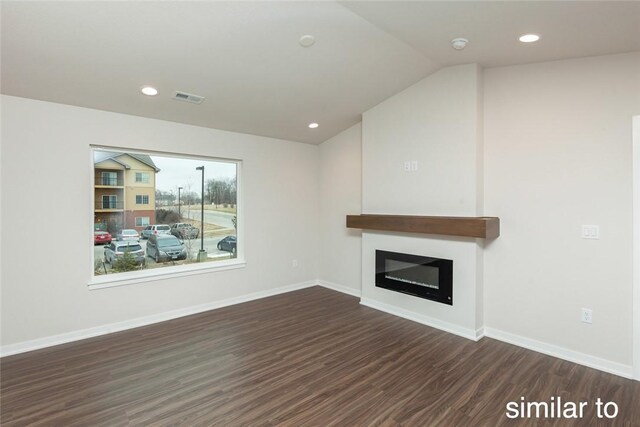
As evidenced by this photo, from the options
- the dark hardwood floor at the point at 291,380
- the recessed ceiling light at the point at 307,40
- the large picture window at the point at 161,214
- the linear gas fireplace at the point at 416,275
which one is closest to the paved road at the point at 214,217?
the large picture window at the point at 161,214

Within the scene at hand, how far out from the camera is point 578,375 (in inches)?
107

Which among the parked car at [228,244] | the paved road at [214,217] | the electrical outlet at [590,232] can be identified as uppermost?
the paved road at [214,217]

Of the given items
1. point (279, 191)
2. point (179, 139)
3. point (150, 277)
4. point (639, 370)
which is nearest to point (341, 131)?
point (279, 191)

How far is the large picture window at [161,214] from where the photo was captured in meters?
3.75

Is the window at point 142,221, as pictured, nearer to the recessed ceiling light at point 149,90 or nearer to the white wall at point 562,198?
the recessed ceiling light at point 149,90

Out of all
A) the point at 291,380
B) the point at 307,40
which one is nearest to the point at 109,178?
the point at 307,40

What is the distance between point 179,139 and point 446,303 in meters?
3.83

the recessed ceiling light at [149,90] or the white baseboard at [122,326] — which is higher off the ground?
the recessed ceiling light at [149,90]

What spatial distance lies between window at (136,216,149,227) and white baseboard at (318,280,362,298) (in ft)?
9.67

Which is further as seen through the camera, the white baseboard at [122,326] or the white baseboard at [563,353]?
the white baseboard at [122,326]

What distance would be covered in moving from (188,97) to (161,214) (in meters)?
1.61

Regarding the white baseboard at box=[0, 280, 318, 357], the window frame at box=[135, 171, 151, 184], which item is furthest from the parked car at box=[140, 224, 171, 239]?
the white baseboard at box=[0, 280, 318, 357]

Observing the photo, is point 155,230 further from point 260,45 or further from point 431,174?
point 431,174

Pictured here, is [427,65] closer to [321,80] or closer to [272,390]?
[321,80]
